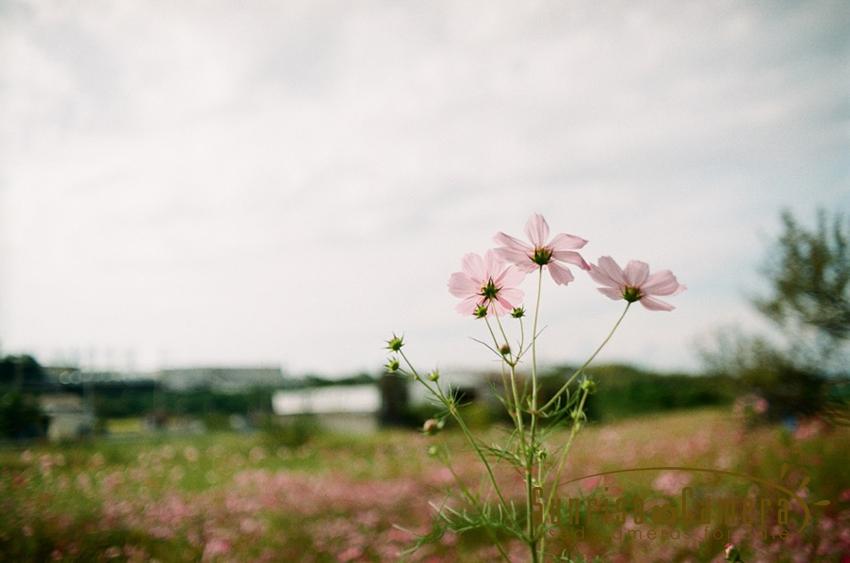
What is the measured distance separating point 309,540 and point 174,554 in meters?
0.83

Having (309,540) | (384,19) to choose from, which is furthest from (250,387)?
(384,19)

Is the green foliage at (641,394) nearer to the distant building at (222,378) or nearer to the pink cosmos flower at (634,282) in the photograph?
the distant building at (222,378)

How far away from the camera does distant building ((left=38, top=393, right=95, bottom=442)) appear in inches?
197

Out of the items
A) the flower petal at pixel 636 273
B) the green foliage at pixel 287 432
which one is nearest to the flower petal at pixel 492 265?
the flower petal at pixel 636 273

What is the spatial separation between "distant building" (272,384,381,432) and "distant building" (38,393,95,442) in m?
9.18

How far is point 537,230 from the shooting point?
40.9 inches

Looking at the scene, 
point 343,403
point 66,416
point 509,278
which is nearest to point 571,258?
point 509,278

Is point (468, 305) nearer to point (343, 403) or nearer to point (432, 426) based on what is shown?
point (432, 426)

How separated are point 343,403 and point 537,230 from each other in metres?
17.4

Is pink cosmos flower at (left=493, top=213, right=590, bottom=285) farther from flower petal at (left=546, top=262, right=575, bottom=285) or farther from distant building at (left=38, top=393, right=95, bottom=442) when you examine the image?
distant building at (left=38, top=393, right=95, bottom=442)

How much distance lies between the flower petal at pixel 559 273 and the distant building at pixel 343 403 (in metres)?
16.0

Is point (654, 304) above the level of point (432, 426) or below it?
above

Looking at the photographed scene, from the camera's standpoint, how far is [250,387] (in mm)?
14961

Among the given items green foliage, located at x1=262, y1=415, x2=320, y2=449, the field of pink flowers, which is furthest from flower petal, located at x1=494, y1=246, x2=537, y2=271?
green foliage, located at x1=262, y1=415, x2=320, y2=449
